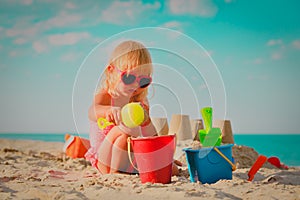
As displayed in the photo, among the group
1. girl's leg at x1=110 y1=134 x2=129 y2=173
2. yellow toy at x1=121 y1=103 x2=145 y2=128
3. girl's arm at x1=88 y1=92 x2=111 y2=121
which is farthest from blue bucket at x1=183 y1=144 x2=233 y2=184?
A: girl's arm at x1=88 y1=92 x2=111 y2=121

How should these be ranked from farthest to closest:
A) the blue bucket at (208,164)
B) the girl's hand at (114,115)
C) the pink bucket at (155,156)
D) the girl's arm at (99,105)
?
1. the girl's arm at (99,105)
2. the girl's hand at (114,115)
3. the blue bucket at (208,164)
4. the pink bucket at (155,156)

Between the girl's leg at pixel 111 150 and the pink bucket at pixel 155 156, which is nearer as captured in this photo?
the pink bucket at pixel 155 156

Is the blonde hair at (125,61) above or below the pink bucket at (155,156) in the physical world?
above

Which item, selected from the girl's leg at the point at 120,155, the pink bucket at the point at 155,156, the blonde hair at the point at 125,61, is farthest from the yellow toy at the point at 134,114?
the blonde hair at the point at 125,61

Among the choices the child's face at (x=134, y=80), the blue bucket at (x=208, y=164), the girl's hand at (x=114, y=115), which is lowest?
the blue bucket at (x=208, y=164)

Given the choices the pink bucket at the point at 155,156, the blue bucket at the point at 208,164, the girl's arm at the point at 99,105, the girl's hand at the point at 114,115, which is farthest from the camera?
the girl's arm at the point at 99,105

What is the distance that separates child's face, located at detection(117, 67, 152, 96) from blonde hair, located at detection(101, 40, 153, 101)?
0.8 inches

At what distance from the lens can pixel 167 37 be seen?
79.8 inches

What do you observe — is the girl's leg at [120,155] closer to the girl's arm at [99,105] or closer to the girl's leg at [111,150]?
the girl's leg at [111,150]

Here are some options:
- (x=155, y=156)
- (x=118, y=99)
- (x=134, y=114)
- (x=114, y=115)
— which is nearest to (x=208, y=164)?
(x=155, y=156)

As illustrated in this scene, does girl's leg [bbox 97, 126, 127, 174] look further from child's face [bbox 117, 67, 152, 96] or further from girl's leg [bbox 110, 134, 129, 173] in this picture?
child's face [bbox 117, 67, 152, 96]

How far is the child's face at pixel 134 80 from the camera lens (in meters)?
2.01

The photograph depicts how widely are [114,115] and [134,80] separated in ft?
0.85

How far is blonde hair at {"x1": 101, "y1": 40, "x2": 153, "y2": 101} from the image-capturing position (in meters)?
2.00
